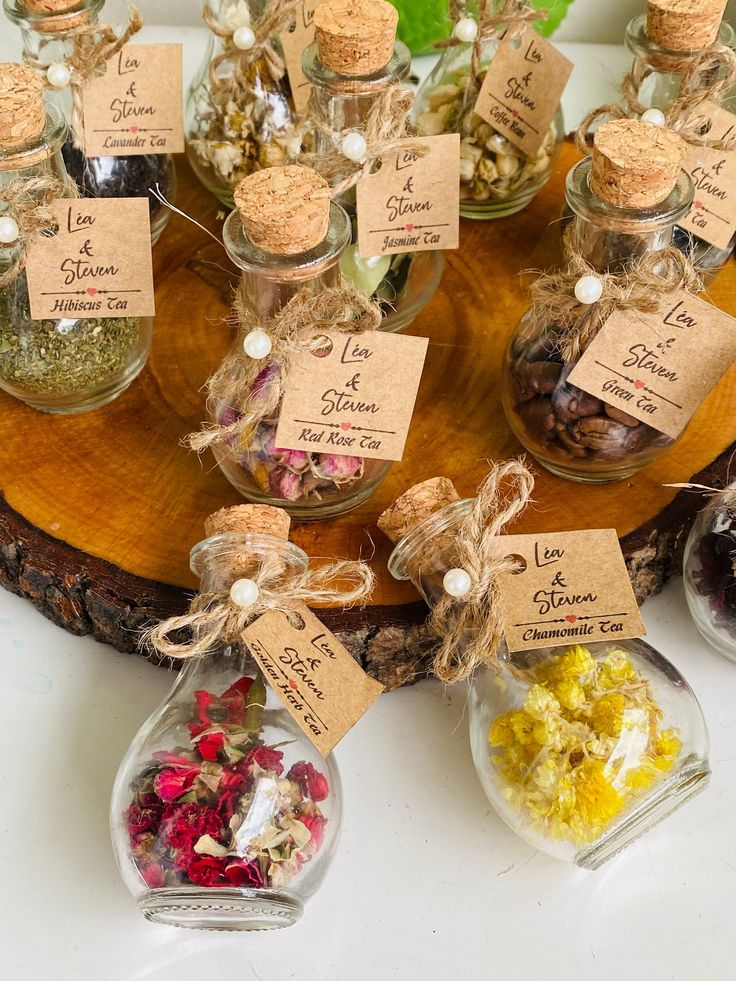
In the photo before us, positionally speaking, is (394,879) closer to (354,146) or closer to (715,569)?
(715,569)

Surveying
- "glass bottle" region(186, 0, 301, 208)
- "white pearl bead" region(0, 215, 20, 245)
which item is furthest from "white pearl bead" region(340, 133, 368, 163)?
"white pearl bead" region(0, 215, 20, 245)

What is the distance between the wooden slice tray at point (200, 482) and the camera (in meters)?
1.02

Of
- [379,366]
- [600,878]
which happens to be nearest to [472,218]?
[379,366]

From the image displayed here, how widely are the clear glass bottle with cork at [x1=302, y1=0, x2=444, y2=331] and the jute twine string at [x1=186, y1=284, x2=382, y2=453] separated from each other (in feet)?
0.58

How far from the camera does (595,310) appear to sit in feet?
3.23

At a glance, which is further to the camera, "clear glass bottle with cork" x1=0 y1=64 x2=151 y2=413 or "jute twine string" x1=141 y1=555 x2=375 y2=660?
"clear glass bottle with cork" x1=0 y1=64 x2=151 y2=413

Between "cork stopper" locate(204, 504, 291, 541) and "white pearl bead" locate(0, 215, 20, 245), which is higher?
"white pearl bead" locate(0, 215, 20, 245)

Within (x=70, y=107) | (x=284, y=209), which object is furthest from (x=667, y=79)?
(x=70, y=107)

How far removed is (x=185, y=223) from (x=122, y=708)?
667 millimetres

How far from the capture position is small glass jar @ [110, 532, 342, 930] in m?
0.80

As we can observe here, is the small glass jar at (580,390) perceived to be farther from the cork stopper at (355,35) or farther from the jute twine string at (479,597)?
the cork stopper at (355,35)

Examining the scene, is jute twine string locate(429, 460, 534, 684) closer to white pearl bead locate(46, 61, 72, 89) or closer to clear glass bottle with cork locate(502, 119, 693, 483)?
clear glass bottle with cork locate(502, 119, 693, 483)

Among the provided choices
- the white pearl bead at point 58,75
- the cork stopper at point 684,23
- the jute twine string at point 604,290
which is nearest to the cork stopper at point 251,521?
the jute twine string at point 604,290

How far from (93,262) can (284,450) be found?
30cm
